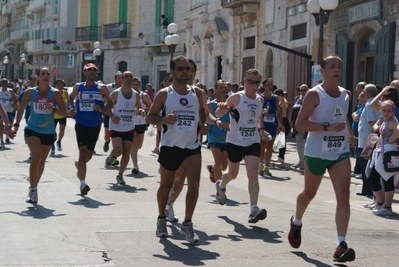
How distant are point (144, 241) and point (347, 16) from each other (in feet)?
56.4

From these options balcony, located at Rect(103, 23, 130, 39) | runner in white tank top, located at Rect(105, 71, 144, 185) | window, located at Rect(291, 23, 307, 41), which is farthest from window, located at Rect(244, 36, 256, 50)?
runner in white tank top, located at Rect(105, 71, 144, 185)

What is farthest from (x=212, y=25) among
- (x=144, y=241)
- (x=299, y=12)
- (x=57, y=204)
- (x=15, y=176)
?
(x=144, y=241)

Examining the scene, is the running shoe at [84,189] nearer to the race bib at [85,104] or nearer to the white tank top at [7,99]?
the race bib at [85,104]

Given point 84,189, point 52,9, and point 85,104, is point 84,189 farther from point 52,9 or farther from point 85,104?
point 52,9

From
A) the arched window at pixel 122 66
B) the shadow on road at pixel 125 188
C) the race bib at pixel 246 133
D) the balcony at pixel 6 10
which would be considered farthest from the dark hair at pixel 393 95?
the balcony at pixel 6 10

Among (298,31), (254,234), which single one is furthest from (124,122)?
(298,31)

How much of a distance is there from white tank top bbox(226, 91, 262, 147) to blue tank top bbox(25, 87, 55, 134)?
2.43 m

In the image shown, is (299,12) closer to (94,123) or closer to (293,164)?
(293,164)

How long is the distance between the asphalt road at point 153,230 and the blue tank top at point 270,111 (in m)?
2.00

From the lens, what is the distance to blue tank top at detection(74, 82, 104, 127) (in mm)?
11523

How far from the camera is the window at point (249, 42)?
106ft

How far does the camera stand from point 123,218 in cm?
930

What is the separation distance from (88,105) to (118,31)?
126ft

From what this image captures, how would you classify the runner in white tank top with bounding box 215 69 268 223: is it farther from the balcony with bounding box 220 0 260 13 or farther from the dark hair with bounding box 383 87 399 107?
the balcony with bounding box 220 0 260 13
